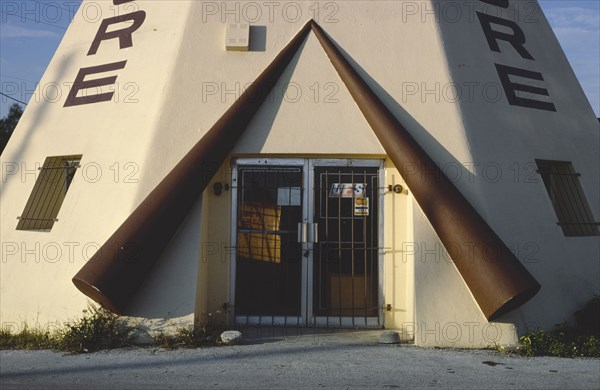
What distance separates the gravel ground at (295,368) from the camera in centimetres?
621

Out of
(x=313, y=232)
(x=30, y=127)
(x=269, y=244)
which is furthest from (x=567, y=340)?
(x=30, y=127)

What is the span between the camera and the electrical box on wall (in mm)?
8867

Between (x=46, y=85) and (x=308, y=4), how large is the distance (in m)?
4.52

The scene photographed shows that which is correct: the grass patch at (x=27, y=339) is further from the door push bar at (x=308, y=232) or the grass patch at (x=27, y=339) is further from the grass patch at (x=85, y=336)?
the door push bar at (x=308, y=232)

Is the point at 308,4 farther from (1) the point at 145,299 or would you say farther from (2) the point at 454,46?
(1) the point at 145,299

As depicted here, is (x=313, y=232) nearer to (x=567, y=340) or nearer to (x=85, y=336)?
(x=85, y=336)

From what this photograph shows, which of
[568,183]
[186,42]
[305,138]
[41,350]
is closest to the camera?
[41,350]

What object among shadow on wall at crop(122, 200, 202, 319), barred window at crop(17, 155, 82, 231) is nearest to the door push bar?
shadow on wall at crop(122, 200, 202, 319)

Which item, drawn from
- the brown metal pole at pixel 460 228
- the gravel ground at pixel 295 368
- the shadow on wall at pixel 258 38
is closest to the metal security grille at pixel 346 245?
the brown metal pole at pixel 460 228

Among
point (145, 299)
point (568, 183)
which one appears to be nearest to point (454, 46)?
point (568, 183)

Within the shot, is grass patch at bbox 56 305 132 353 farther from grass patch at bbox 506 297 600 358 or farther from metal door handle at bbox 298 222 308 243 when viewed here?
grass patch at bbox 506 297 600 358

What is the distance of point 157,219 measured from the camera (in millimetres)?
7809

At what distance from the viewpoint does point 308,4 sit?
9227 mm

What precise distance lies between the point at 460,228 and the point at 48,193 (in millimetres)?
6154
